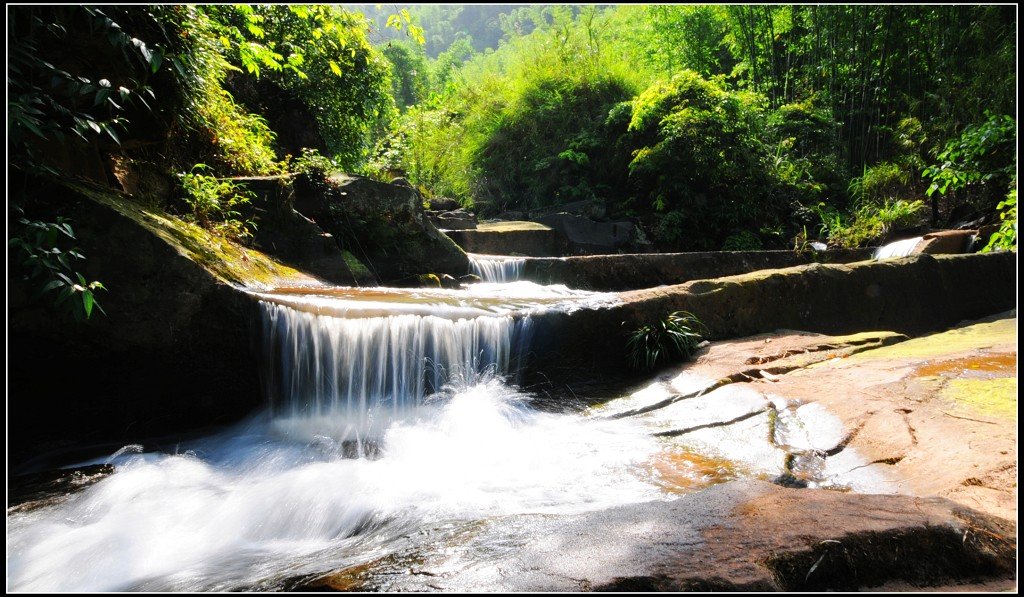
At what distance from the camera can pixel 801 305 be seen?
667 centimetres

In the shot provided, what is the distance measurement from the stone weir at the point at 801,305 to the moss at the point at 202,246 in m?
3.18

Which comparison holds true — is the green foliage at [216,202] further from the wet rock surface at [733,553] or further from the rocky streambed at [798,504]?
the wet rock surface at [733,553]

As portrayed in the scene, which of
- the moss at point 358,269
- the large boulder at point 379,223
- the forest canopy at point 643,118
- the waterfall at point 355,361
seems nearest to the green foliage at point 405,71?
the forest canopy at point 643,118

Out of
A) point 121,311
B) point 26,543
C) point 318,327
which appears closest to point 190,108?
point 121,311

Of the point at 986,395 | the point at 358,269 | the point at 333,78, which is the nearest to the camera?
the point at 986,395

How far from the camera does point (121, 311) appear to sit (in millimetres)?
4270

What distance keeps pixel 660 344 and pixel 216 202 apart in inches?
217

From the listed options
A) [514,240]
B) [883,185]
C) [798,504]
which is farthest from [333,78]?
[883,185]

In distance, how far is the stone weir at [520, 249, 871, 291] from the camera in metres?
8.89

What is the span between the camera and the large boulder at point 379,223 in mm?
8008

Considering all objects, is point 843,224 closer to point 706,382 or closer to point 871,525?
point 706,382

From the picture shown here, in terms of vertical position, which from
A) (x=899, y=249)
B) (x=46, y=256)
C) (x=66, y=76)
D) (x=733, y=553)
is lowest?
(x=733, y=553)

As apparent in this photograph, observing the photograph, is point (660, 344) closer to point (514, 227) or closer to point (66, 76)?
point (66, 76)

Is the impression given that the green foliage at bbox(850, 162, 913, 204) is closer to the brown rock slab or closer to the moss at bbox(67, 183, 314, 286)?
the brown rock slab
